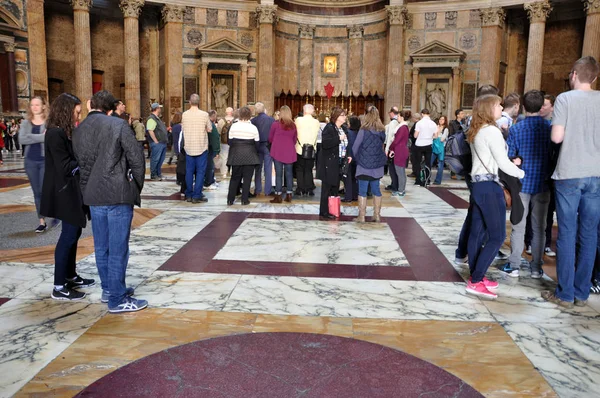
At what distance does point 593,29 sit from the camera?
1884cm

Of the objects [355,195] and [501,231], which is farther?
[355,195]

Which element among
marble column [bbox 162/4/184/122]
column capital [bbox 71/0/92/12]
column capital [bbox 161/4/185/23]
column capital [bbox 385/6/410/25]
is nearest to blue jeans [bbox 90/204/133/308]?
marble column [bbox 162/4/184/122]

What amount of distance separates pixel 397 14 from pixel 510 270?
62.9 ft

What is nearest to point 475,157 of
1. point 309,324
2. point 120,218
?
point 309,324

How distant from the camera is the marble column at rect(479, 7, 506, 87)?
830 inches

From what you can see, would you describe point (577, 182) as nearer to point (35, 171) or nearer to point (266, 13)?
point (35, 171)

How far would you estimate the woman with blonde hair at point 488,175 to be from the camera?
14.0 ft

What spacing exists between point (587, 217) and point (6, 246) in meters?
5.95

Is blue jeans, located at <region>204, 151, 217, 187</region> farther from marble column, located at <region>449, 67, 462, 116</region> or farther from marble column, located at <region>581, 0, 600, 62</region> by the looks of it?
marble column, located at <region>581, 0, 600, 62</region>

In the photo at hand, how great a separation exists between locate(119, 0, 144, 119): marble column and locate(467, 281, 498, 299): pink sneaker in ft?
63.6

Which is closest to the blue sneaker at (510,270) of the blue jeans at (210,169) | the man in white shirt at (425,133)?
the man in white shirt at (425,133)

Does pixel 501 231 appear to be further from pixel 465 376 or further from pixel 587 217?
Answer: pixel 465 376

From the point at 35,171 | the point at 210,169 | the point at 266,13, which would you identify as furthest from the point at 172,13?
the point at 35,171

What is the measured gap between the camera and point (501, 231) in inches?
171
